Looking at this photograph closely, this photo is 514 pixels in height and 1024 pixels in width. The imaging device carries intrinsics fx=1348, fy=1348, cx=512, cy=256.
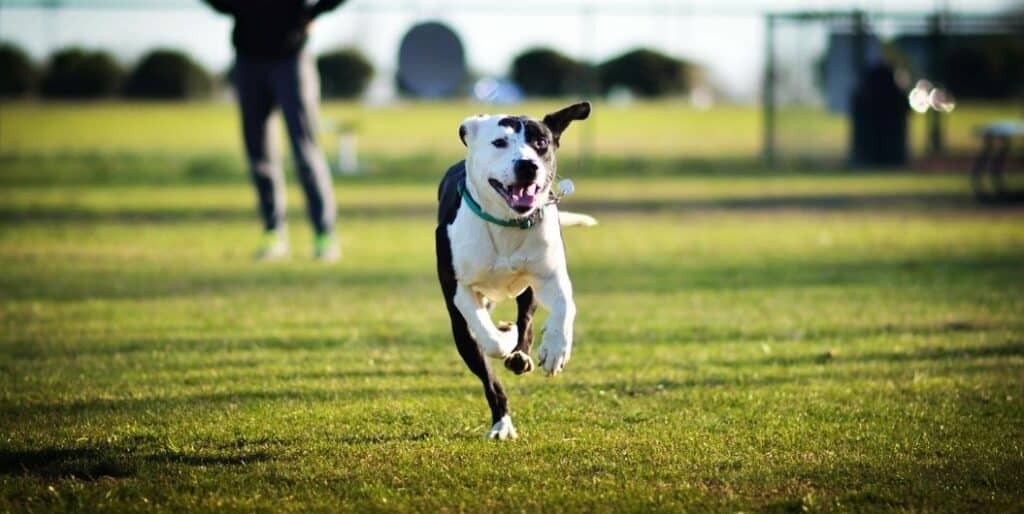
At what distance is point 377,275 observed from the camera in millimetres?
11055

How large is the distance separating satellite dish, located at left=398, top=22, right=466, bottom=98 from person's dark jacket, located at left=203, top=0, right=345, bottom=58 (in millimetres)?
13248

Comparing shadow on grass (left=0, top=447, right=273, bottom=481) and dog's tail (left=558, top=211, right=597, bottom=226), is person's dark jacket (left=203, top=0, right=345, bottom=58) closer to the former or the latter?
dog's tail (left=558, top=211, right=597, bottom=226)

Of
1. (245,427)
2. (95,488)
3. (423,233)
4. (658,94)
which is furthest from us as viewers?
(658,94)

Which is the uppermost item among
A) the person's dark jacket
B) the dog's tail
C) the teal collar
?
the person's dark jacket

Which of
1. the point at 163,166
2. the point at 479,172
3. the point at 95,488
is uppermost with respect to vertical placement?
the point at 479,172

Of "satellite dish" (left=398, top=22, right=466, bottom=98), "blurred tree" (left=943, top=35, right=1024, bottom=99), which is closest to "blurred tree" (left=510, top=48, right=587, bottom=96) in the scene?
"satellite dish" (left=398, top=22, right=466, bottom=98)

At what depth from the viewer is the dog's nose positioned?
5.19 m

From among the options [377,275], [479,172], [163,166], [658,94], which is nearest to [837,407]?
[479,172]

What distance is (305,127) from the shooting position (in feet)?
38.1

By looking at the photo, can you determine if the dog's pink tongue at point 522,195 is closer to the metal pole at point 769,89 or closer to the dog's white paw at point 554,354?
the dog's white paw at point 554,354

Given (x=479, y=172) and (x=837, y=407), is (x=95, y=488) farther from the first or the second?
(x=837, y=407)

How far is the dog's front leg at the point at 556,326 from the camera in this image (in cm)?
528

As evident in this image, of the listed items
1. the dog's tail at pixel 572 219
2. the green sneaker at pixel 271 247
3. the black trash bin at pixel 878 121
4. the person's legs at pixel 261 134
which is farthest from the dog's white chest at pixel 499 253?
the black trash bin at pixel 878 121

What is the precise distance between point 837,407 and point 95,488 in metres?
3.19
